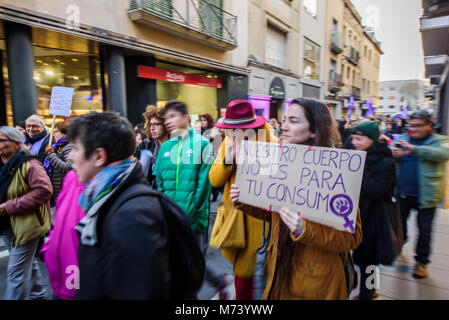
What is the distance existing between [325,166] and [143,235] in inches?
40.4

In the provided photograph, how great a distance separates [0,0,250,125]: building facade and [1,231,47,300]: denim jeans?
17.4ft

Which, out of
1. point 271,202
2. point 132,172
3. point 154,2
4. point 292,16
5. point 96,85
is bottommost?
point 271,202

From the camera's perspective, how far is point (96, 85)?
938 cm

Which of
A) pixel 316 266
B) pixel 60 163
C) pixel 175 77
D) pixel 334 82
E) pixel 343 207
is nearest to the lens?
pixel 343 207

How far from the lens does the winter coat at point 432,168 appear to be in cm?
324

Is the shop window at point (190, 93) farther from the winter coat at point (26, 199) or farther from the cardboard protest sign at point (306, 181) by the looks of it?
the cardboard protest sign at point (306, 181)

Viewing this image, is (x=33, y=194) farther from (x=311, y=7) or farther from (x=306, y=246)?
(x=311, y=7)

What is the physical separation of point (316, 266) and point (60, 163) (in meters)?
3.60

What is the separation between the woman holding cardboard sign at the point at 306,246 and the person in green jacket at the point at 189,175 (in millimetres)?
1167

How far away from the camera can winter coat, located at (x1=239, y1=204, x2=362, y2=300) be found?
4.77 ft

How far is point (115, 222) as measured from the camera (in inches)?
45.3

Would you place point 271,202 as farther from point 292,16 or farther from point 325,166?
point 292,16

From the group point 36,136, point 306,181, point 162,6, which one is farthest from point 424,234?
point 162,6
